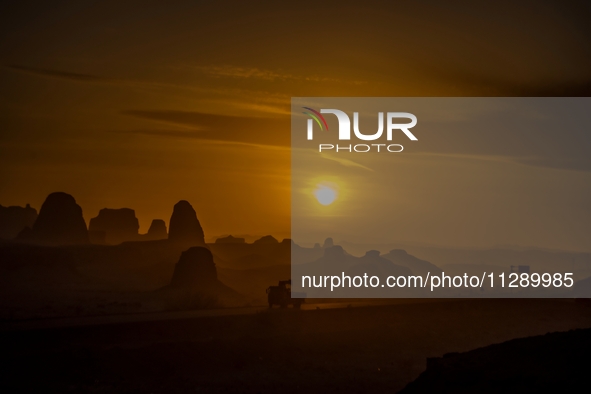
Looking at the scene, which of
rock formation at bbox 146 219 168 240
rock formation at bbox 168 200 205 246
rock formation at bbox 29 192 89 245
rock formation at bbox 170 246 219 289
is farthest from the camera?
rock formation at bbox 146 219 168 240

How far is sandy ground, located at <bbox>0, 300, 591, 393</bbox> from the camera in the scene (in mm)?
32156

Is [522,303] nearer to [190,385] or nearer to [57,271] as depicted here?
[190,385]

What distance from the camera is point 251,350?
3900 cm

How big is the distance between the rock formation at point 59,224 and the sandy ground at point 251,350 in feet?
400

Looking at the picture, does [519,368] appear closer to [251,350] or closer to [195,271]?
[251,350]

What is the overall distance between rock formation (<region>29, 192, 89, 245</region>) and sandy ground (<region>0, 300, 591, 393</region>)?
122 meters

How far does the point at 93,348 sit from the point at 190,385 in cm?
628

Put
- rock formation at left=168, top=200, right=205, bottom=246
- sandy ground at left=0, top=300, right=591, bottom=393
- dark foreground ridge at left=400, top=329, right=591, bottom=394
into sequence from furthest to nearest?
rock formation at left=168, top=200, right=205, bottom=246 < sandy ground at left=0, top=300, right=591, bottom=393 < dark foreground ridge at left=400, top=329, right=591, bottom=394

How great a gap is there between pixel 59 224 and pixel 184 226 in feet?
103

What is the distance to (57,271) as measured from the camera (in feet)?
434

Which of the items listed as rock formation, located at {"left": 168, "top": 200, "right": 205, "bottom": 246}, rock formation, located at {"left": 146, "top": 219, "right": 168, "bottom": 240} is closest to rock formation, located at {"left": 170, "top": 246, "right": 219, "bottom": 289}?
rock formation, located at {"left": 168, "top": 200, "right": 205, "bottom": 246}

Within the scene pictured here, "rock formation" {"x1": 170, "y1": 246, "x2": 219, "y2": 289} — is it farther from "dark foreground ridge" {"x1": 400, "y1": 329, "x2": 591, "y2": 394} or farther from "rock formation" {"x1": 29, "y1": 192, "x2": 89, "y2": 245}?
"dark foreground ridge" {"x1": 400, "y1": 329, "x2": 591, "y2": 394}

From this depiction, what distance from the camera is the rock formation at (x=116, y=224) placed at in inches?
7405

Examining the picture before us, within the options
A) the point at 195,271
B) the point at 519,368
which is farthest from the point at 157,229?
the point at 519,368
